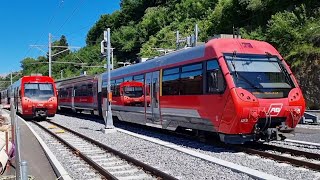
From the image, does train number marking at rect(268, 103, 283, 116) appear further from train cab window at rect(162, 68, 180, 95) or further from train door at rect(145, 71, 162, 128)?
train door at rect(145, 71, 162, 128)

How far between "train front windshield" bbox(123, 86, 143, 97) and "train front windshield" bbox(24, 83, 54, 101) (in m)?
9.39

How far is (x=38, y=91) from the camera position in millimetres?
28250

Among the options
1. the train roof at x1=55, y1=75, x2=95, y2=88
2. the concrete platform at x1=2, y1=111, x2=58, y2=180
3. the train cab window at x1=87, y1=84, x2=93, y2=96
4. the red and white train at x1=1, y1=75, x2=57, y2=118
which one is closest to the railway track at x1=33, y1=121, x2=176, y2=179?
the concrete platform at x1=2, y1=111, x2=58, y2=180

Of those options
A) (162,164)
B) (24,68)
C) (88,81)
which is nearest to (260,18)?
(88,81)

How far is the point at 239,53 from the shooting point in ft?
40.1

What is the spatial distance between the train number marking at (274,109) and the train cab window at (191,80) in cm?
232

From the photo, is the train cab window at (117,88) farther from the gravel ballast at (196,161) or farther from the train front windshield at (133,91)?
the gravel ballast at (196,161)

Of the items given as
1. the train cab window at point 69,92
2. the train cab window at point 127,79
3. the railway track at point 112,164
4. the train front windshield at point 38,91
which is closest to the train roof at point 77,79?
the train cab window at point 69,92

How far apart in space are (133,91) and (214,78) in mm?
8072

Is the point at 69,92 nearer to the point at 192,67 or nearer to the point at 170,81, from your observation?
the point at 170,81

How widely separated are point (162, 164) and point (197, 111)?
10.9 ft

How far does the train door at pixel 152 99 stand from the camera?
16545 mm

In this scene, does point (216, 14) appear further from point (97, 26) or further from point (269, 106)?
point (97, 26)

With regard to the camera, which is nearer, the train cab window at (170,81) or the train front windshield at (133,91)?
the train cab window at (170,81)
